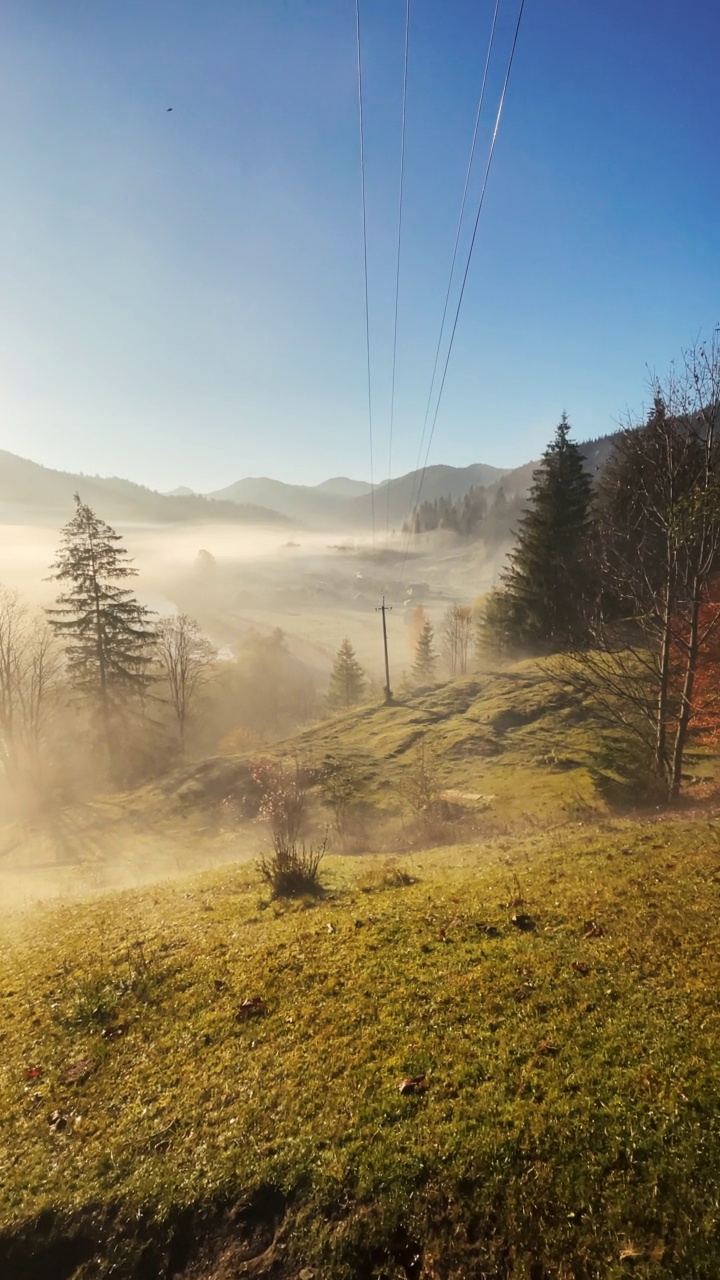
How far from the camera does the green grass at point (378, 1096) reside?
3457 millimetres

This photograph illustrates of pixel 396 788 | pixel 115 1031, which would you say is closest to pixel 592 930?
pixel 115 1031

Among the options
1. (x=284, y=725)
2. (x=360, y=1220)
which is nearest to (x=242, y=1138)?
(x=360, y=1220)

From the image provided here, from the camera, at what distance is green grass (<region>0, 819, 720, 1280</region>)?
3457 millimetres

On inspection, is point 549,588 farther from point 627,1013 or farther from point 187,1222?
point 187,1222

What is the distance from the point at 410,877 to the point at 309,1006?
4.92 m

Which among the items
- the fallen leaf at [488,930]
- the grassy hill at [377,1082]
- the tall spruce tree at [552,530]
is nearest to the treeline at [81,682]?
the tall spruce tree at [552,530]

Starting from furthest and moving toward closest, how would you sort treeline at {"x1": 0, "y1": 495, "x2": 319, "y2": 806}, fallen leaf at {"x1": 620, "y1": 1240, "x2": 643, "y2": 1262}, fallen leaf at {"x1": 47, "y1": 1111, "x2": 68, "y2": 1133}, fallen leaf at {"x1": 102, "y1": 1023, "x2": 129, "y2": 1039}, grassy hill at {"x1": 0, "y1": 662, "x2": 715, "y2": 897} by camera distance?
treeline at {"x1": 0, "y1": 495, "x2": 319, "y2": 806} → grassy hill at {"x1": 0, "y1": 662, "x2": 715, "y2": 897} → fallen leaf at {"x1": 102, "y1": 1023, "x2": 129, "y2": 1039} → fallen leaf at {"x1": 47, "y1": 1111, "x2": 68, "y2": 1133} → fallen leaf at {"x1": 620, "y1": 1240, "x2": 643, "y2": 1262}

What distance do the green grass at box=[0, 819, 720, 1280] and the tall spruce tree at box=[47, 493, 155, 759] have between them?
36370 mm

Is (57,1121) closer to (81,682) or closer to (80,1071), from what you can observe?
(80,1071)

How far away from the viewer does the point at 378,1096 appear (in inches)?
177

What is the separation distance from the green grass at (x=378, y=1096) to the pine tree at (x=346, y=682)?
6609 cm

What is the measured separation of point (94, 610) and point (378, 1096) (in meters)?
41.9

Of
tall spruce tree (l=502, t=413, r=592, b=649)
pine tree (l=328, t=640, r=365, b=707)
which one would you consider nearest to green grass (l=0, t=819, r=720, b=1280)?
tall spruce tree (l=502, t=413, r=592, b=649)

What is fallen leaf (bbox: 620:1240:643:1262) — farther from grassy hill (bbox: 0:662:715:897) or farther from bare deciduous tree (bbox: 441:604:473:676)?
bare deciduous tree (bbox: 441:604:473:676)
